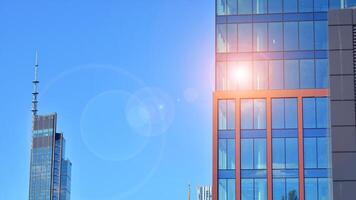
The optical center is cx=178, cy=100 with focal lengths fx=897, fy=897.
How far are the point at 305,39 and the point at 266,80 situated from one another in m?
5.16

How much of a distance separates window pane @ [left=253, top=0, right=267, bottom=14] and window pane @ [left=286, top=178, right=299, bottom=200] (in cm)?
1572

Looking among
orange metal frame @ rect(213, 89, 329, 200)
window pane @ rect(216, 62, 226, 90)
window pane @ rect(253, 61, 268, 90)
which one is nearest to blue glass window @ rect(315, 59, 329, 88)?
orange metal frame @ rect(213, 89, 329, 200)

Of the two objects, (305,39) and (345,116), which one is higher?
(305,39)

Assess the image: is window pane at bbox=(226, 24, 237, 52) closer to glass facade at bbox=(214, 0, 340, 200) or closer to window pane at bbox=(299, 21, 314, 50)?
glass facade at bbox=(214, 0, 340, 200)

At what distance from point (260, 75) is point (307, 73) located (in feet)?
13.9

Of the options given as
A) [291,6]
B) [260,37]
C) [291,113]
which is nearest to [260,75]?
[260,37]

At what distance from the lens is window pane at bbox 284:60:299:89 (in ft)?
264

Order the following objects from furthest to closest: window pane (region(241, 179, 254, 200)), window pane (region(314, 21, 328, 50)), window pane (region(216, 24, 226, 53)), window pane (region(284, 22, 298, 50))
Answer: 1. window pane (region(216, 24, 226, 53))
2. window pane (region(284, 22, 298, 50))
3. window pane (region(314, 21, 328, 50))
4. window pane (region(241, 179, 254, 200))

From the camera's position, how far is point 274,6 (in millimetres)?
82375

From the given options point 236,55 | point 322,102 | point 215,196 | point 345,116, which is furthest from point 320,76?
point 345,116

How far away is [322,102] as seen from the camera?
79.2 m

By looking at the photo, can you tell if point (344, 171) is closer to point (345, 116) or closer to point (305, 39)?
point (345, 116)

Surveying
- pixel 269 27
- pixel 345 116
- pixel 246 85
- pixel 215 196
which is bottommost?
pixel 215 196

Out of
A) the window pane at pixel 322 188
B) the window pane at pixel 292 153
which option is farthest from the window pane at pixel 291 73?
the window pane at pixel 322 188
